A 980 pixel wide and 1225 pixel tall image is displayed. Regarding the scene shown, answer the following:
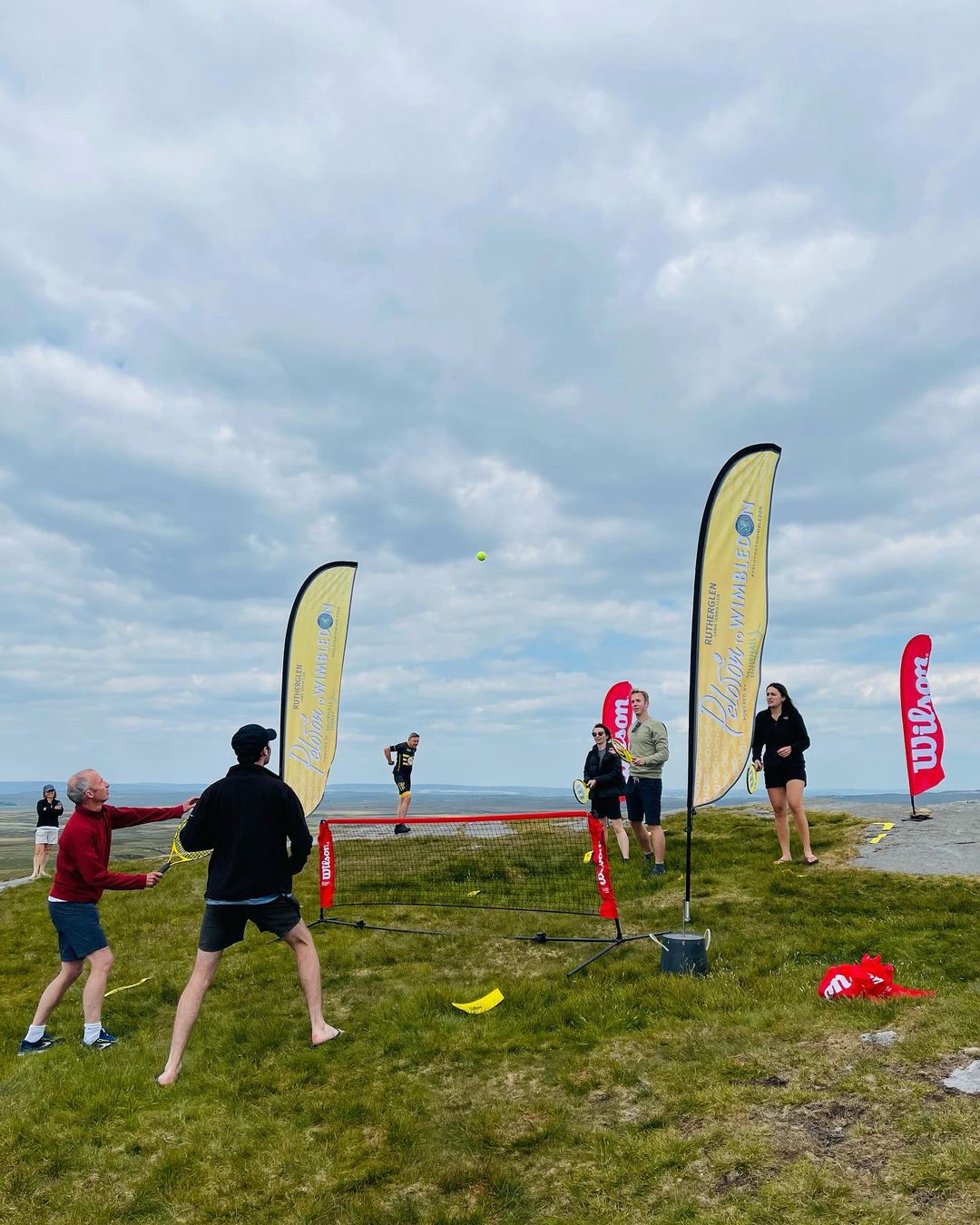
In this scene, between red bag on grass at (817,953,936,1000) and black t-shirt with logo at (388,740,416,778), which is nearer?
red bag on grass at (817,953,936,1000)

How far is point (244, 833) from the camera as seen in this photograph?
19.6ft

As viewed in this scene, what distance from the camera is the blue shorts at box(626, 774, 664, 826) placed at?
1134 cm

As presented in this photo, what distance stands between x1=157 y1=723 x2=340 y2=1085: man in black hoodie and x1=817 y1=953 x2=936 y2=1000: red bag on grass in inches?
174

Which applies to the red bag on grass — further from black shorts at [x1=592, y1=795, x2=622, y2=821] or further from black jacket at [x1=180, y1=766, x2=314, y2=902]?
black shorts at [x1=592, y1=795, x2=622, y2=821]

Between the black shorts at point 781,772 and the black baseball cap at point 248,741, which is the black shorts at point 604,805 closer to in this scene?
the black shorts at point 781,772

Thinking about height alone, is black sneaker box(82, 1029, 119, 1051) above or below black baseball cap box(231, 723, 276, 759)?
below

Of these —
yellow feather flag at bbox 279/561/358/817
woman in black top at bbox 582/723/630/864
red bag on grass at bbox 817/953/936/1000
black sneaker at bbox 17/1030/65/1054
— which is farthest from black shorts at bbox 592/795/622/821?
yellow feather flag at bbox 279/561/358/817

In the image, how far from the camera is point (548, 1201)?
4289mm

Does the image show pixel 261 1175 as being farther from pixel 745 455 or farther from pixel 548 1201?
pixel 745 455

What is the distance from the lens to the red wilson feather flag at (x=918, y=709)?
1727 centimetres

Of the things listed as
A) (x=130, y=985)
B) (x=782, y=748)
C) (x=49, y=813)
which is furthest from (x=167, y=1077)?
(x=49, y=813)

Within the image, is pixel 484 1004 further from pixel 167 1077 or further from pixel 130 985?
pixel 130 985

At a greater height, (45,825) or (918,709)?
(918,709)

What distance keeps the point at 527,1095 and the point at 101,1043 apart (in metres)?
3.76
